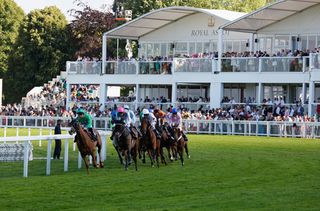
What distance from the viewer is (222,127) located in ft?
166

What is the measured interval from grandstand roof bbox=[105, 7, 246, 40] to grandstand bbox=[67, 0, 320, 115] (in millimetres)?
67

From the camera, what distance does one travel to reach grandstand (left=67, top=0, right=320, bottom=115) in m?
52.7

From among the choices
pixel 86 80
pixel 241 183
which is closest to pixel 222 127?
pixel 86 80

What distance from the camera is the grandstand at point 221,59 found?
52.7m

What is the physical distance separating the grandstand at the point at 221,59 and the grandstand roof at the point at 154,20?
7 centimetres

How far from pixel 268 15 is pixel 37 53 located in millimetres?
31112

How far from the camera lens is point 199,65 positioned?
5675 centimetres

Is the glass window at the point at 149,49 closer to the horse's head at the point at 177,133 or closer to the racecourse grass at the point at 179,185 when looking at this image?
the racecourse grass at the point at 179,185

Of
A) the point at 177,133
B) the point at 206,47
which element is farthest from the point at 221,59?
the point at 177,133

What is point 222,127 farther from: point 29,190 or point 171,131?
point 29,190

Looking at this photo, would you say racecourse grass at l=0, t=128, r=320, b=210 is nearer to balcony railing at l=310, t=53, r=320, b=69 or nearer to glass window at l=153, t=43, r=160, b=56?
balcony railing at l=310, t=53, r=320, b=69

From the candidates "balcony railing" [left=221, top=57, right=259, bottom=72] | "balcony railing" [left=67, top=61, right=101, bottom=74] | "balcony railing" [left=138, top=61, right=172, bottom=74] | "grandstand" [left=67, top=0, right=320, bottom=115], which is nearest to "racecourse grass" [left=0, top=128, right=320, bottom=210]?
"grandstand" [left=67, top=0, right=320, bottom=115]

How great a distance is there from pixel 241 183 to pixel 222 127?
29.5m

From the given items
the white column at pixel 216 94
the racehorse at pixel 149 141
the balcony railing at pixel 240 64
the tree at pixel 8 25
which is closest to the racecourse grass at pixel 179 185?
the racehorse at pixel 149 141
